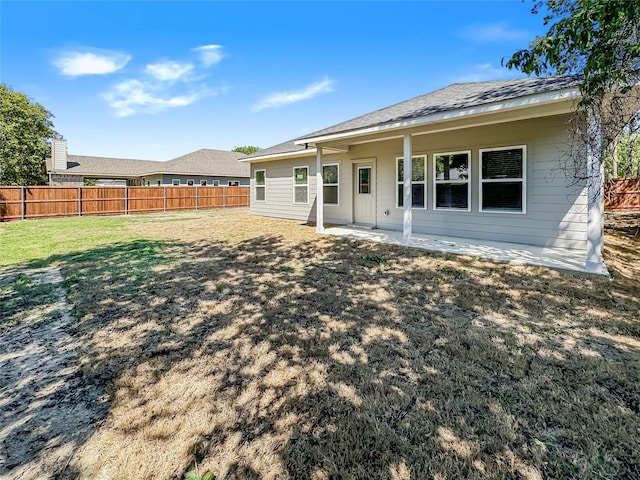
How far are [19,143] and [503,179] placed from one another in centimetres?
3338

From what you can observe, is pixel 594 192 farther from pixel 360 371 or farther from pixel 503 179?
pixel 360 371

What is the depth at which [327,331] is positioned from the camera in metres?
3.53

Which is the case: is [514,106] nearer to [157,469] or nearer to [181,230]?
[157,469]

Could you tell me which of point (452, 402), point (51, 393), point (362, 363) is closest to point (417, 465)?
point (452, 402)

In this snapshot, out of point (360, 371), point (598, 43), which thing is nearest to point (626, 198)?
point (598, 43)

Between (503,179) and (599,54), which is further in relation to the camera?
(503,179)

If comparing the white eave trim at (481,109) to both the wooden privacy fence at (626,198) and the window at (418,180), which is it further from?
the wooden privacy fence at (626,198)

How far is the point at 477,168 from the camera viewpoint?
816cm

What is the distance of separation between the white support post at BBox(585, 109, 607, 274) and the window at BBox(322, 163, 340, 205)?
735cm

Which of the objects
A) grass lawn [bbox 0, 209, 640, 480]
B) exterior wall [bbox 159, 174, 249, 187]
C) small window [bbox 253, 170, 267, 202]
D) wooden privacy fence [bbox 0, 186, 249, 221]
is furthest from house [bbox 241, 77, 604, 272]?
exterior wall [bbox 159, 174, 249, 187]

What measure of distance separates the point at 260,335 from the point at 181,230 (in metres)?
8.71

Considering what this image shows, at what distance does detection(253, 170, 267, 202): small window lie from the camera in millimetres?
15255

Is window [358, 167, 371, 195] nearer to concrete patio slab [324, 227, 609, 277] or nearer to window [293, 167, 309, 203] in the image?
concrete patio slab [324, 227, 609, 277]

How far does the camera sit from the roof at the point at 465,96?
19.3 feet
